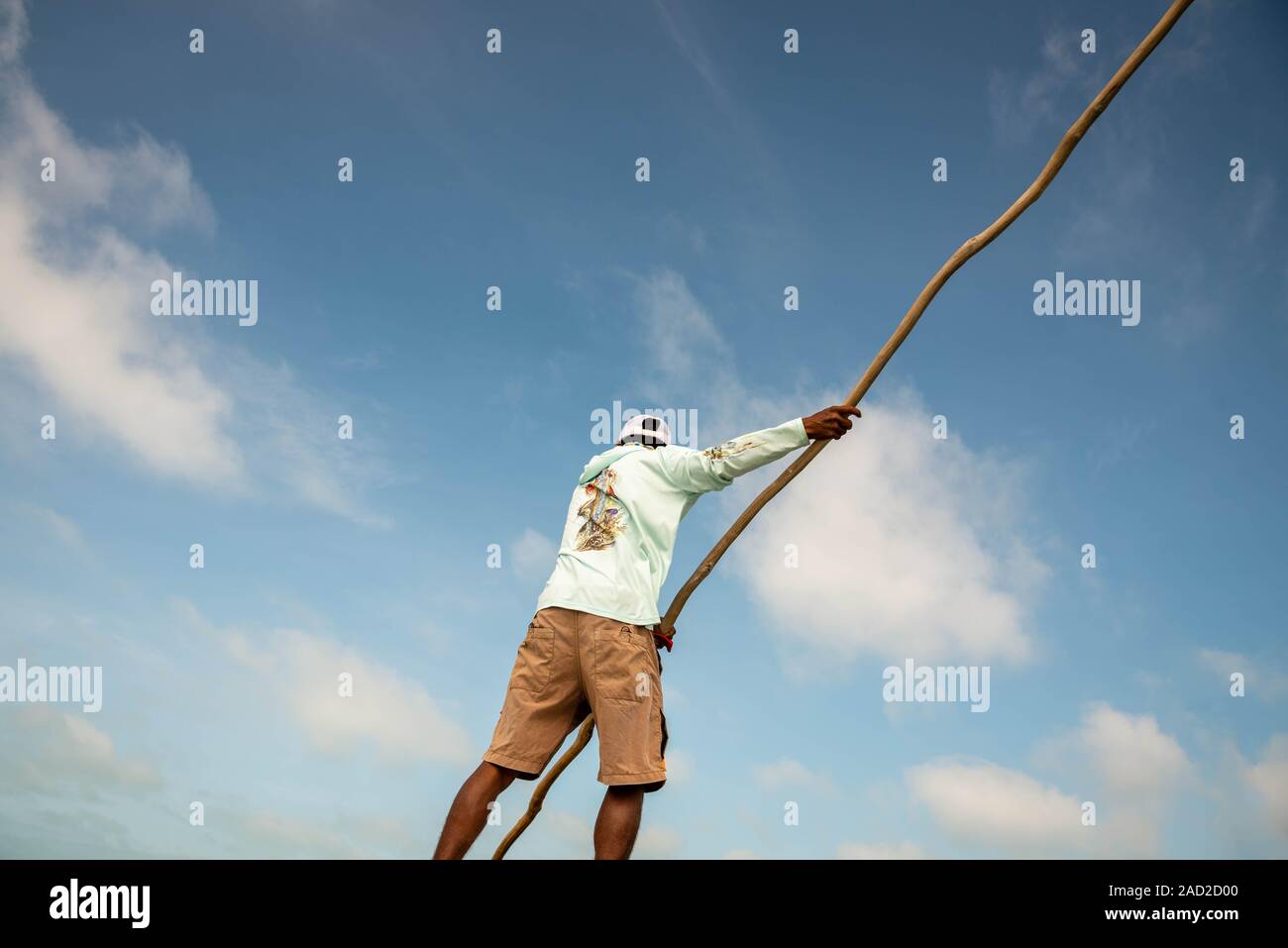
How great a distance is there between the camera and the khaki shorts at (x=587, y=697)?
12.5ft

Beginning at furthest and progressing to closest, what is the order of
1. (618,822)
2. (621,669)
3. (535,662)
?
(535,662)
(621,669)
(618,822)

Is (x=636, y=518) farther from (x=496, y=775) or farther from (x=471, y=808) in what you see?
(x=471, y=808)

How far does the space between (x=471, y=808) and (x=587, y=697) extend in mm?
659

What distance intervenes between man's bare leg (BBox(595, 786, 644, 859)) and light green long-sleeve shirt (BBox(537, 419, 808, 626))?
706 millimetres

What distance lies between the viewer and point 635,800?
3.78 m

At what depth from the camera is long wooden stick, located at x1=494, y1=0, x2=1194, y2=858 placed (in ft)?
15.2

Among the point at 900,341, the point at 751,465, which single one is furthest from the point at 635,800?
the point at 900,341

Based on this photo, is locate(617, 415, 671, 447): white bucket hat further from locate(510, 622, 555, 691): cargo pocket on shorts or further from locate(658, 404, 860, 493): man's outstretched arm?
locate(510, 622, 555, 691): cargo pocket on shorts

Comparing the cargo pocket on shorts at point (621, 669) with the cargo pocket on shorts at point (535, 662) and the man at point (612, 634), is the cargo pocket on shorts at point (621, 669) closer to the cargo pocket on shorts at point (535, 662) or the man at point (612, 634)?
the man at point (612, 634)

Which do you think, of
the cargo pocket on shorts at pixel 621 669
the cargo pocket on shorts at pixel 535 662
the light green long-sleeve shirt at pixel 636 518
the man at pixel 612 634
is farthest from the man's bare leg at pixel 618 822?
the light green long-sleeve shirt at pixel 636 518

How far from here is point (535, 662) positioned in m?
4.06

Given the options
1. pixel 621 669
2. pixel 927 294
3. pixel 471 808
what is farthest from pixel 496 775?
pixel 927 294

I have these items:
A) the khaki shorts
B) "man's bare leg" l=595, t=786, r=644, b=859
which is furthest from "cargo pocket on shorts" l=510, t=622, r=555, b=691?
"man's bare leg" l=595, t=786, r=644, b=859
